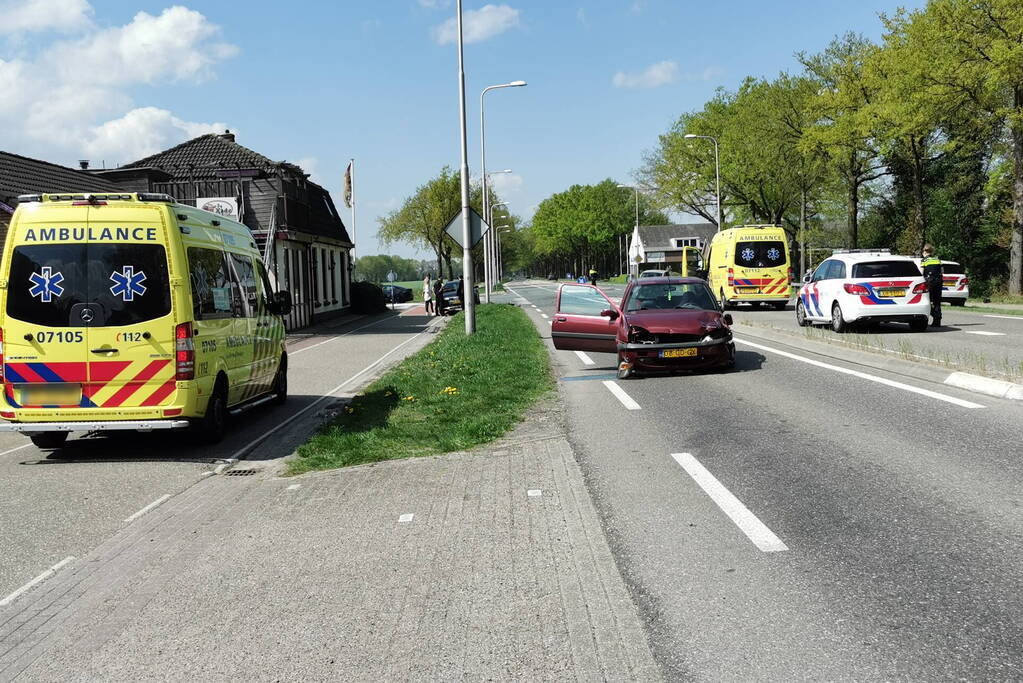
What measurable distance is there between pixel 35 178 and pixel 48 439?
2147 centimetres

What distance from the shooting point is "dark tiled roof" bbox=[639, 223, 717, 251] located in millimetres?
143375

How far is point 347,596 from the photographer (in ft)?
14.9

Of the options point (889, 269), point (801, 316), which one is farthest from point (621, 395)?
point (801, 316)

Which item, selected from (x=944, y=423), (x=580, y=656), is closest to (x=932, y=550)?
(x=580, y=656)

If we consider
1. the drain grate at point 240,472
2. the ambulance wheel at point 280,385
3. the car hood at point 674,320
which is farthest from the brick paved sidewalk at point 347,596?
the car hood at point 674,320

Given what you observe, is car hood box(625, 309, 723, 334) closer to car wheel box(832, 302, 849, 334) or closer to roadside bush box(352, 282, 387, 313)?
car wheel box(832, 302, 849, 334)

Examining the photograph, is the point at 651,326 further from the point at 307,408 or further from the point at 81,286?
the point at 81,286

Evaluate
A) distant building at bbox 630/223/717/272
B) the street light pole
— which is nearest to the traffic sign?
the street light pole

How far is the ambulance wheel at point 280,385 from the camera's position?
12439 millimetres

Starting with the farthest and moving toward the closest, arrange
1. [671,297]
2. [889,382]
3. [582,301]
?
[582,301]
[671,297]
[889,382]

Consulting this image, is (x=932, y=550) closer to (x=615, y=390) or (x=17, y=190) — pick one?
(x=615, y=390)

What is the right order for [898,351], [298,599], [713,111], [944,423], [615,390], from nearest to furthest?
[298,599] < [944,423] < [615,390] < [898,351] < [713,111]

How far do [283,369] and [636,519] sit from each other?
26.8 feet

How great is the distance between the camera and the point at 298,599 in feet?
14.8
